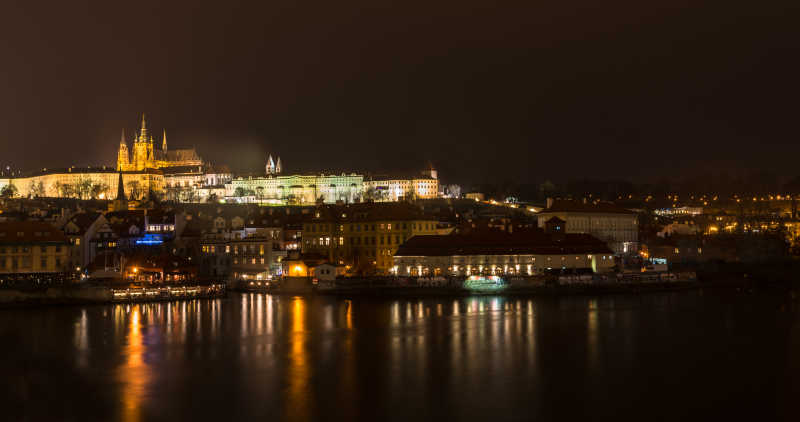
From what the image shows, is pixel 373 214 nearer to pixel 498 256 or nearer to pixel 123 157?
pixel 498 256

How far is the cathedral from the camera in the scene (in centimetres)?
10750

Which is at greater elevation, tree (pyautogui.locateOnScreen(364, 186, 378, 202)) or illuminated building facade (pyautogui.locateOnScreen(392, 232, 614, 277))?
tree (pyautogui.locateOnScreen(364, 186, 378, 202))

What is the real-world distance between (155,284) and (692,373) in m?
19.5

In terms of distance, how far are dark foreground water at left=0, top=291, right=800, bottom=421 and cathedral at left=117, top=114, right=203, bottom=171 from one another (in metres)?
85.1

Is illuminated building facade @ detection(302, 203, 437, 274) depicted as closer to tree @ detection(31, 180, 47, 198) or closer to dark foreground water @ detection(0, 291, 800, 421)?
dark foreground water @ detection(0, 291, 800, 421)

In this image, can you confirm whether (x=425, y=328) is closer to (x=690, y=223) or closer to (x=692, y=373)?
(x=692, y=373)

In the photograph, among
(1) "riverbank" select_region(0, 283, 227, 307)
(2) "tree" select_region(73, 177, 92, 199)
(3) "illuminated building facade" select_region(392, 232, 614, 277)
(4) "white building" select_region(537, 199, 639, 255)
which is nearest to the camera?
(1) "riverbank" select_region(0, 283, 227, 307)

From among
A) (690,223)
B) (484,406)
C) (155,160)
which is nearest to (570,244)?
(484,406)

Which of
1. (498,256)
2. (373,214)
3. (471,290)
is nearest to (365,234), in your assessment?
(373,214)

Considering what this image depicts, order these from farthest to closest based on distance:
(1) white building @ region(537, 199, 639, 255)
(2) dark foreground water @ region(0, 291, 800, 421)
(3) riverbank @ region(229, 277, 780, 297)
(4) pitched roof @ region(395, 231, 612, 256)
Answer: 1. (1) white building @ region(537, 199, 639, 255)
2. (4) pitched roof @ region(395, 231, 612, 256)
3. (3) riverbank @ region(229, 277, 780, 297)
4. (2) dark foreground water @ region(0, 291, 800, 421)

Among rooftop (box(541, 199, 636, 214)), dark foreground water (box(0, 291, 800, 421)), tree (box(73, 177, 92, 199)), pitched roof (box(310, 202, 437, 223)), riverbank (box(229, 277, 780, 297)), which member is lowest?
dark foreground water (box(0, 291, 800, 421))

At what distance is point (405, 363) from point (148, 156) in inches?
3870

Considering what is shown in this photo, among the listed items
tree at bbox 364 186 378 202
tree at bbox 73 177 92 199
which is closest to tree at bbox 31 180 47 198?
tree at bbox 73 177 92 199

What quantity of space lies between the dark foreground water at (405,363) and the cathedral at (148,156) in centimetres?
8515
